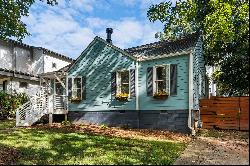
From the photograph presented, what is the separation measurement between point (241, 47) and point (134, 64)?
631 inches

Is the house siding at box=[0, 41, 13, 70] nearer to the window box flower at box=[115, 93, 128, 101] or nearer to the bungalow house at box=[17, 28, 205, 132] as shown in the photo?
the bungalow house at box=[17, 28, 205, 132]

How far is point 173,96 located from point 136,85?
8.54 ft

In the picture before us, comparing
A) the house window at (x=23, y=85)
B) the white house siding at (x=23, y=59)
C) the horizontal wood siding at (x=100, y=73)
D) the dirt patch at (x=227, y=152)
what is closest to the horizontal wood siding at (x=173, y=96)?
the horizontal wood siding at (x=100, y=73)

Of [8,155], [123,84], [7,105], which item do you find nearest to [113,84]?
[123,84]

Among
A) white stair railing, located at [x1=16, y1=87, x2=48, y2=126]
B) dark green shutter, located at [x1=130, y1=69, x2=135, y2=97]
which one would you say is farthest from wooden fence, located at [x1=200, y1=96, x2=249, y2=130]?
white stair railing, located at [x1=16, y1=87, x2=48, y2=126]

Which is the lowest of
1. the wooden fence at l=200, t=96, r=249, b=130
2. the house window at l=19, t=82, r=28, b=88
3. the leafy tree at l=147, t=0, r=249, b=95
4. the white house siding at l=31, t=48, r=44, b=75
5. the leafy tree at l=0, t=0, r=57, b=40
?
the house window at l=19, t=82, r=28, b=88

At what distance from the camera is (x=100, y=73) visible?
68.6 ft

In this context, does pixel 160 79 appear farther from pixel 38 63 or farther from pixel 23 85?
pixel 38 63

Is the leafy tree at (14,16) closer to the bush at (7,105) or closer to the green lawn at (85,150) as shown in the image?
the bush at (7,105)

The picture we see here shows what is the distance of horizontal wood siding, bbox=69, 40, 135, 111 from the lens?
19781mm

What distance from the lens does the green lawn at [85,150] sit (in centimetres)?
908

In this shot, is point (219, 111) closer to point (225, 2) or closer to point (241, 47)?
point (241, 47)

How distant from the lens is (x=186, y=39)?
62.1 feet

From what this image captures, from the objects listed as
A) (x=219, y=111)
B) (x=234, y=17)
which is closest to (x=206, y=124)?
(x=219, y=111)
